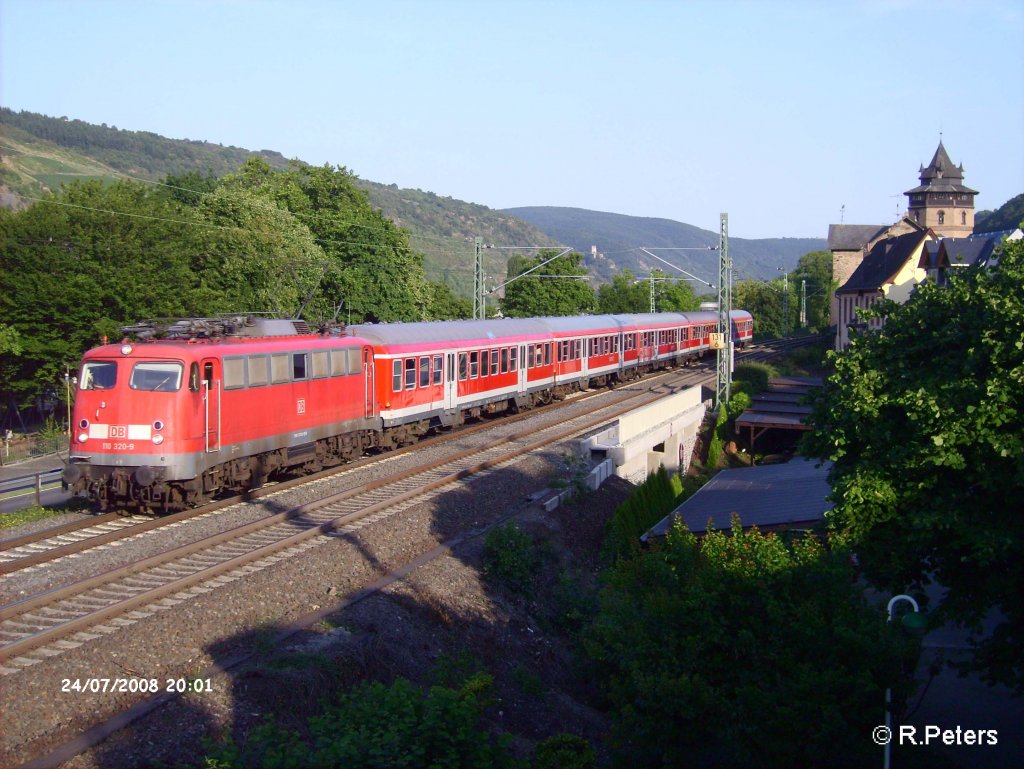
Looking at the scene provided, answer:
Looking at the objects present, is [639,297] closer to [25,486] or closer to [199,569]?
[25,486]

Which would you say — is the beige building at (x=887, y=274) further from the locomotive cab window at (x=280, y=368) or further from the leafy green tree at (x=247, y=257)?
the locomotive cab window at (x=280, y=368)

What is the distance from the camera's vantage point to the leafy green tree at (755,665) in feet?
29.0

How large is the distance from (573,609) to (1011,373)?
24.7 feet

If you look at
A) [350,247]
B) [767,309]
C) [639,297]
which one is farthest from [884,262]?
[767,309]

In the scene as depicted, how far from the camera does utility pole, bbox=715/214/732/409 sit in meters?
36.6

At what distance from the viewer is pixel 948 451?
10375 mm

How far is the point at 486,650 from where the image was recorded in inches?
508

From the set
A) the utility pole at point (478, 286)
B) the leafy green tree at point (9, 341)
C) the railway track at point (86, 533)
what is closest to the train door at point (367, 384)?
the railway track at point (86, 533)

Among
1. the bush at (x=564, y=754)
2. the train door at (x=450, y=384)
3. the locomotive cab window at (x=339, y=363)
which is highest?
the locomotive cab window at (x=339, y=363)

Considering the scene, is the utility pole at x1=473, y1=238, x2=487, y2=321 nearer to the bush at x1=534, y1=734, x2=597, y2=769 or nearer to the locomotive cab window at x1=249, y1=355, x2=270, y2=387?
the locomotive cab window at x1=249, y1=355, x2=270, y2=387

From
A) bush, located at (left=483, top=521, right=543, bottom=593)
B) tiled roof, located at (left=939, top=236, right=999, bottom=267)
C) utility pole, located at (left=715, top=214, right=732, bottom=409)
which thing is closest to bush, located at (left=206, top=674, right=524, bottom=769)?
bush, located at (left=483, top=521, right=543, bottom=593)

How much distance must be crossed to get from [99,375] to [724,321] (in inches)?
1026

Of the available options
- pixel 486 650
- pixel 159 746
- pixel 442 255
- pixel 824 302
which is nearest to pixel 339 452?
pixel 486 650

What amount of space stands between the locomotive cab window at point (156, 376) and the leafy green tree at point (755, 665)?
9.00 m
